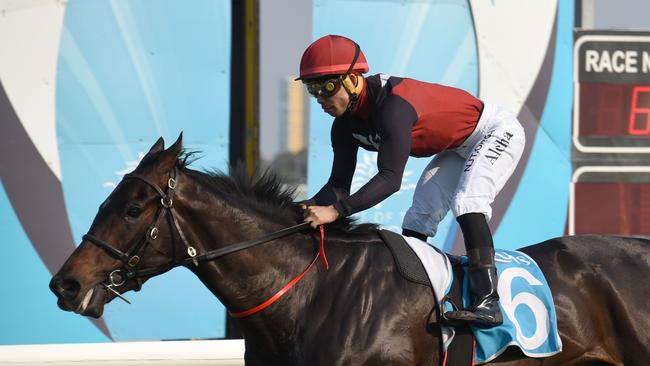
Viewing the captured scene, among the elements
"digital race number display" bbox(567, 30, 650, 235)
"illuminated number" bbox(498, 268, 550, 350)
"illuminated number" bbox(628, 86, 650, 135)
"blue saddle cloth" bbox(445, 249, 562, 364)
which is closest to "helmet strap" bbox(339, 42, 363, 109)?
"blue saddle cloth" bbox(445, 249, 562, 364)

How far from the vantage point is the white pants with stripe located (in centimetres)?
A: 358

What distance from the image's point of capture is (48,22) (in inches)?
226

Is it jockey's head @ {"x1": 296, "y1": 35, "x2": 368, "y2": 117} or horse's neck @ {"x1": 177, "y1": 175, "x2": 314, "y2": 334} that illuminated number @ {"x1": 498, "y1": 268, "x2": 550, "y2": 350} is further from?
jockey's head @ {"x1": 296, "y1": 35, "x2": 368, "y2": 117}

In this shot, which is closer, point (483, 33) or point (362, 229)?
point (362, 229)

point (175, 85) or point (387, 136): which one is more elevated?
point (175, 85)

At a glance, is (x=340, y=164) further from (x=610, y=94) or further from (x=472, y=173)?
(x=610, y=94)

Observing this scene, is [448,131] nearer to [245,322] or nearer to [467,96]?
[467,96]

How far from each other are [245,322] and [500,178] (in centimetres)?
114

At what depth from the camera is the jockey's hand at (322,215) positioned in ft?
11.0

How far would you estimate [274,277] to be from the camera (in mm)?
3330

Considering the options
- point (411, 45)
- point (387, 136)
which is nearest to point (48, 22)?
point (411, 45)

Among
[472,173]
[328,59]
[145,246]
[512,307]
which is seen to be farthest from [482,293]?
[145,246]

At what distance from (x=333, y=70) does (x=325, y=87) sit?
0.08 meters

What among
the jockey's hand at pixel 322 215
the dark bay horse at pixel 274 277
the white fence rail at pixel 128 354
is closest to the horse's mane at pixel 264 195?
the dark bay horse at pixel 274 277
